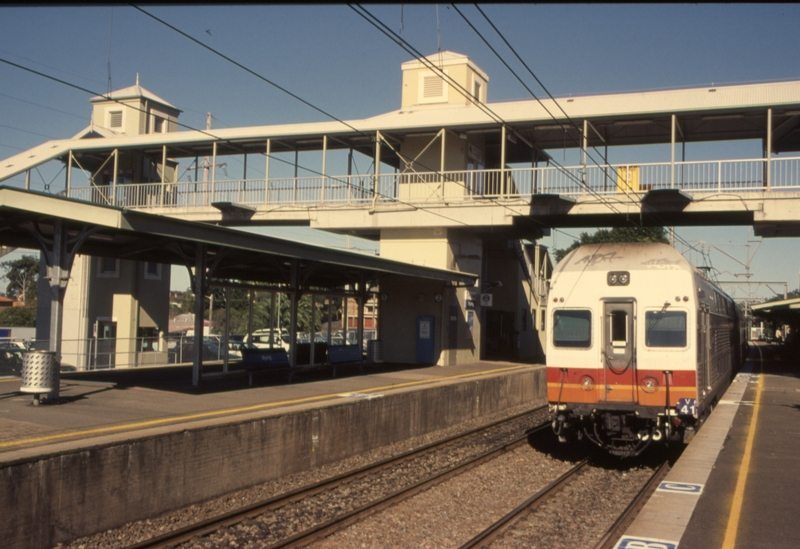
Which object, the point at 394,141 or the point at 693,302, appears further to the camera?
the point at 394,141

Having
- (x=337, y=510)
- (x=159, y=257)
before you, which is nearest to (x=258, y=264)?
(x=159, y=257)

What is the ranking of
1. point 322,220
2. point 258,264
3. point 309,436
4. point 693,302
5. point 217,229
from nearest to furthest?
point 693,302
point 309,436
point 217,229
point 258,264
point 322,220

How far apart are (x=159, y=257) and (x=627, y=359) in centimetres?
1178

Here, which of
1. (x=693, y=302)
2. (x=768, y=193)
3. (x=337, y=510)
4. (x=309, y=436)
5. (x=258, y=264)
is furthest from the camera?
(x=768, y=193)

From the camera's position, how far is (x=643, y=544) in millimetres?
7375

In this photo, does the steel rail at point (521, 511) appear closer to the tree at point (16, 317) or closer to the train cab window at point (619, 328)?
the train cab window at point (619, 328)

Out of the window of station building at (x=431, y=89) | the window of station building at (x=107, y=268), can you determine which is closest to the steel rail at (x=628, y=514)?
the window of station building at (x=431, y=89)

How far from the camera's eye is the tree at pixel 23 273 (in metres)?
85.6

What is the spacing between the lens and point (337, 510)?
9.80 meters

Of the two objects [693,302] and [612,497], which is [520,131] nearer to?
[693,302]

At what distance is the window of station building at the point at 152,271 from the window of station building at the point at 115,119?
998 cm

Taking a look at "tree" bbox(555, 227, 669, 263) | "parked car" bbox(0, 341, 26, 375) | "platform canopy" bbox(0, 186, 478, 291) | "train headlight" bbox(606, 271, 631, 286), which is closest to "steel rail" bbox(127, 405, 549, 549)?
"train headlight" bbox(606, 271, 631, 286)

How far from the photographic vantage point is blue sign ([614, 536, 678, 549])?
284 inches

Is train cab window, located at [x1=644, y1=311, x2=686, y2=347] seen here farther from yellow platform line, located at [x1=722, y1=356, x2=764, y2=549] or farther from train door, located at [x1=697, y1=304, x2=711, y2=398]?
yellow platform line, located at [x1=722, y1=356, x2=764, y2=549]
